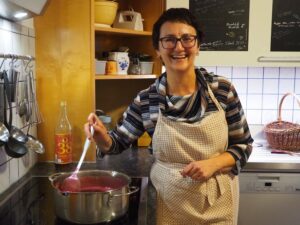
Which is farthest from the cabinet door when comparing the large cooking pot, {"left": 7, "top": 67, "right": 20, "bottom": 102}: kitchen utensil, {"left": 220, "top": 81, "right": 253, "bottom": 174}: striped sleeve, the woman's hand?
the large cooking pot

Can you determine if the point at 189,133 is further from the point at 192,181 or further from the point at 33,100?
the point at 33,100

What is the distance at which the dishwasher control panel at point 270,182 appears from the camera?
5.65 ft

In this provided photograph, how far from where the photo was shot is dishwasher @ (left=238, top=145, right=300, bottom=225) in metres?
1.72

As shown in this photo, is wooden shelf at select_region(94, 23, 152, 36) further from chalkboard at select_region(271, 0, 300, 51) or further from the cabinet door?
chalkboard at select_region(271, 0, 300, 51)

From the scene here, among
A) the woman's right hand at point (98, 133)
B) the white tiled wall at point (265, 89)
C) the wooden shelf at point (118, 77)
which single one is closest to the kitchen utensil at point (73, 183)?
the woman's right hand at point (98, 133)

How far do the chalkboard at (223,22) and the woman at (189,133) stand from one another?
65 centimetres

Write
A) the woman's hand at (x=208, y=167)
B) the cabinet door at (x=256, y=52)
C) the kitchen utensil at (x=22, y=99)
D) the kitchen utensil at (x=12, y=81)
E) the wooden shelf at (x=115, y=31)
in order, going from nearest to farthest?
the woman's hand at (x=208, y=167), the kitchen utensil at (x=12, y=81), the kitchen utensil at (x=22, y=99), the wooden shelf at (x=115, y=31), the cabinet door at (x=256, y=52)

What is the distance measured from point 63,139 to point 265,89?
1.27 meters

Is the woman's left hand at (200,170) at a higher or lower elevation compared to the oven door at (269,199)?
higher

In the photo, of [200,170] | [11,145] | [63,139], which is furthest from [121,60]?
[200,170]

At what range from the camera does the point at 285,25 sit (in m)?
1.83

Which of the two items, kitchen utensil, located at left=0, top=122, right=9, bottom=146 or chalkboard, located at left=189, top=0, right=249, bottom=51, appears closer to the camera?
kitchen utensil, located at left=0, top=122, right=9, bottom=146

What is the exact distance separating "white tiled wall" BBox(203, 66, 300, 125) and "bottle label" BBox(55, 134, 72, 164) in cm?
103

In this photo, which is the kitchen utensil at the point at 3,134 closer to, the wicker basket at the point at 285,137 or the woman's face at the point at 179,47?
the woman's face at the point at 179,47
